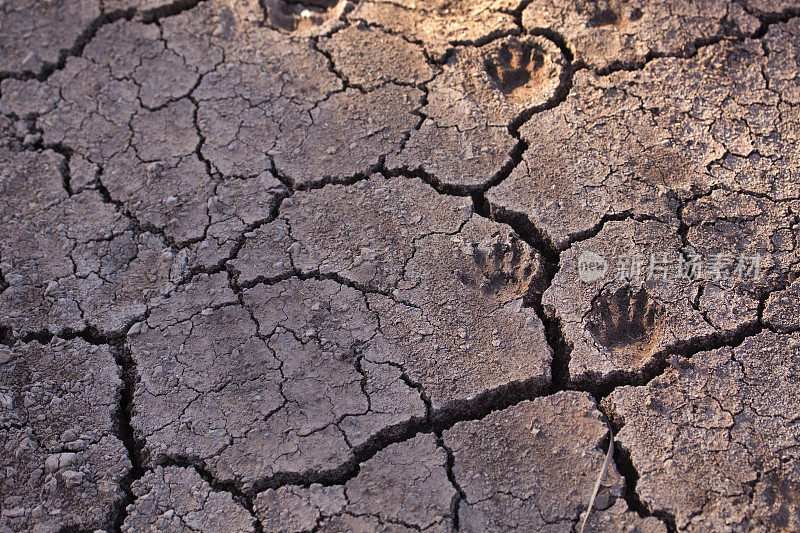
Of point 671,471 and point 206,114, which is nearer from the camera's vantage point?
point 671,471

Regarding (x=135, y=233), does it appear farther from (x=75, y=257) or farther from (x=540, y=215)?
(x=540, y=215)

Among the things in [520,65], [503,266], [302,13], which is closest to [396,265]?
[503,266]

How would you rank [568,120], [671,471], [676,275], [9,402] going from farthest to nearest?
[568,120] < [676,275] < [9,402] < [671,471]

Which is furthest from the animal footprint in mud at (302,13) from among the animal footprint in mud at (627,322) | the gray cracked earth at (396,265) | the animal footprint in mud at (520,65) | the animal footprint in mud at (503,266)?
the animal footprint in mud at (627,322)

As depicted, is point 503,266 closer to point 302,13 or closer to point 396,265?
point 396,265

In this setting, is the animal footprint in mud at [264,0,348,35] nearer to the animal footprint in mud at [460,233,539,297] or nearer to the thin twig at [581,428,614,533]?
the animal footprint in mud at [460,233,539,297]

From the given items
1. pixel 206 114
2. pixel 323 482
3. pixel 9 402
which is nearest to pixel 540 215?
pixel 323 482
